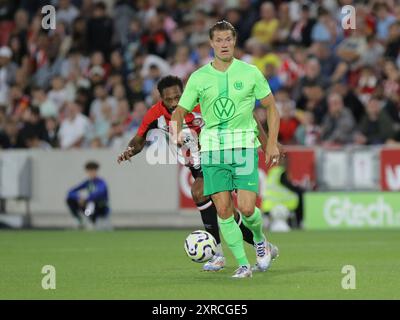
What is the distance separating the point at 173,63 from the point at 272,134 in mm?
14024

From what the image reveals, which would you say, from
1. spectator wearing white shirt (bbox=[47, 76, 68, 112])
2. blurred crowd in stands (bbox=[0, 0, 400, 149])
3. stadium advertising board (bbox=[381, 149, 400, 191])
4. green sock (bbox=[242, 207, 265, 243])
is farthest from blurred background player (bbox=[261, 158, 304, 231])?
green sock (bbox=[242, 207, 265, 243])

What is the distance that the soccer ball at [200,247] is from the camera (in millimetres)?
12891

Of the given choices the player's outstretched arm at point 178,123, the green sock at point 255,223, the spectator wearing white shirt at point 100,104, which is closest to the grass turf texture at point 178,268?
the green sock at point 255,223

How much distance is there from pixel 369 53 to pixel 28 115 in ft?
24.2

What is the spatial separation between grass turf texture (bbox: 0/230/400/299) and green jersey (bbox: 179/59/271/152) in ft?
4.67

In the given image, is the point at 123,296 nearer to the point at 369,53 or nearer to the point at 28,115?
the point at 369,53

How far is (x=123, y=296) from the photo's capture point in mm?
10828

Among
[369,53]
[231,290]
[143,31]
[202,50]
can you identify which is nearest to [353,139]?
[369,53]

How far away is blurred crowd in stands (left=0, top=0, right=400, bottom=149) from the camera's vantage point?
2325cm

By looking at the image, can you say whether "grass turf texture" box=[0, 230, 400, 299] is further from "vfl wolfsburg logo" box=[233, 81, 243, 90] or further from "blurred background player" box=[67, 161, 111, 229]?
"blurred background player" box=[67, 161, 111, 229]

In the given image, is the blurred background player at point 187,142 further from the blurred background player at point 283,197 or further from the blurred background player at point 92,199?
the blurred background player at point 92,199

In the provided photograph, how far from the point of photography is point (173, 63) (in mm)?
25891

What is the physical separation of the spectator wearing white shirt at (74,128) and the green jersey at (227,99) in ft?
43.5

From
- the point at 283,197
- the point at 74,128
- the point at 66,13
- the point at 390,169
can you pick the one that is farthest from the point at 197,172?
the point at 66,13
